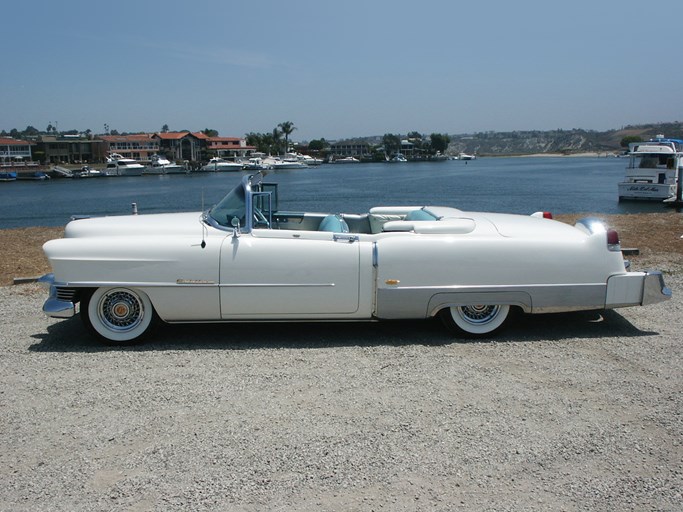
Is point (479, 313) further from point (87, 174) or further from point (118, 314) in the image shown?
point (87, 174)

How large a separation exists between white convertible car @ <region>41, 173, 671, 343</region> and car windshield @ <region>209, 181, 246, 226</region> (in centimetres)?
3

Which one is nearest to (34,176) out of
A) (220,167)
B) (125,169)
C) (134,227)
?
(125,169)

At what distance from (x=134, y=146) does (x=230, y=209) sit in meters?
156

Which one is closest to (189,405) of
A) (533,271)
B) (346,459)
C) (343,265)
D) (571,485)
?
(346,459)

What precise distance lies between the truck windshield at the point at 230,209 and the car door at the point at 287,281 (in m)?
0.40

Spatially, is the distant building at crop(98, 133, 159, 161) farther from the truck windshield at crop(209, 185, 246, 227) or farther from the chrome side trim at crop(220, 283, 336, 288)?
the chrome side trim at crop(220, 283, 336, 288)

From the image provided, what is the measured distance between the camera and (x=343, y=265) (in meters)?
5.68

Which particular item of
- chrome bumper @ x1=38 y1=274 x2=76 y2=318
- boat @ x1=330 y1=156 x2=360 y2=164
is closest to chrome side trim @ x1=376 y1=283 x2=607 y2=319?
chrome bumper @ x1=38 y1=274 x2=76 y2=318

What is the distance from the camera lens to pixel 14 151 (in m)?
132

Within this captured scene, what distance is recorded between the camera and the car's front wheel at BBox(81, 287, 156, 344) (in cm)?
574

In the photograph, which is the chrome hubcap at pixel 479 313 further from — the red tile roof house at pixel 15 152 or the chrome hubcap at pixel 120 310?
the red tile roof house at pixel 15 152

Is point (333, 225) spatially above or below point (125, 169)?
above

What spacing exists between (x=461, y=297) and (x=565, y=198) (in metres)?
43.5

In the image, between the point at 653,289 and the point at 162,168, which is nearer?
the point at 653,289
